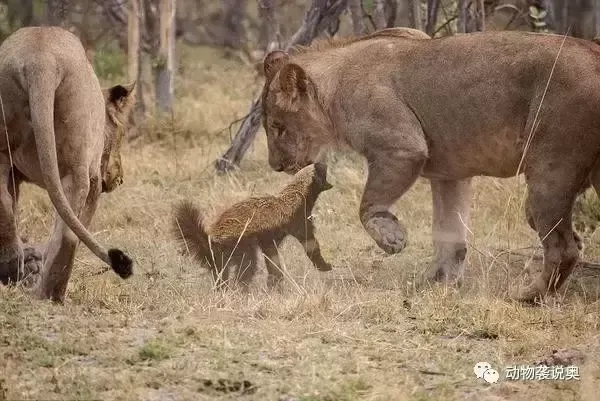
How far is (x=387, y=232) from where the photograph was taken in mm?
6496

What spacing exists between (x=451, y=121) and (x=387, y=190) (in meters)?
0.49

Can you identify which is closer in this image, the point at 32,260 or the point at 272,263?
the point at 32,260

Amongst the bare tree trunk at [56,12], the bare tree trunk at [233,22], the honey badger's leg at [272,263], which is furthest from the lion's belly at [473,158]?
the bare tree trunk at [233,22]

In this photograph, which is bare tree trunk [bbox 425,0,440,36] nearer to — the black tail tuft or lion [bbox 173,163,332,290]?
lion [bbox 173,163,332,290]

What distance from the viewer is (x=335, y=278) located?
731 cm

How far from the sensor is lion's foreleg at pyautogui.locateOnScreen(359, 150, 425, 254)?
21.3ft

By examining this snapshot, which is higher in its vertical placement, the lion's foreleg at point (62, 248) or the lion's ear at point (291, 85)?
the lion's ear at point (291, 85)

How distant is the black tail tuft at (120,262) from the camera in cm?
538

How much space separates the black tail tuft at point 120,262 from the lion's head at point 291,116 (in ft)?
6.31

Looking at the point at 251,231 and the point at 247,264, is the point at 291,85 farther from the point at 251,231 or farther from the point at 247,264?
the point at 247,264

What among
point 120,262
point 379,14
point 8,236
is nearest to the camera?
point 120,262

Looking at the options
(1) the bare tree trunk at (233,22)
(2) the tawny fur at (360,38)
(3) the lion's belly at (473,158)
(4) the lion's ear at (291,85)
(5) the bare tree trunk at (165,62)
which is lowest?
(1) the bare tree trunk at (233,22)

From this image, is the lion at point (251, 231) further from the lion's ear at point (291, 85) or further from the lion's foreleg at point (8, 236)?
the lion's foreleg at point (8, 236)

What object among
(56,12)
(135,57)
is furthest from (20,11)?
(56,12)
